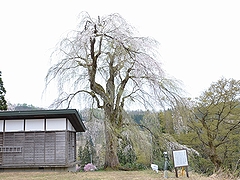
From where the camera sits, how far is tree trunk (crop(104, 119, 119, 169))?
10.4 metres

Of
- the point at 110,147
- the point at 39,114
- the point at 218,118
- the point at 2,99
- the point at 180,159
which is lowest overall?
the point at 180,159

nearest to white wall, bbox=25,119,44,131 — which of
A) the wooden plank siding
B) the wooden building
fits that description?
the wooden building

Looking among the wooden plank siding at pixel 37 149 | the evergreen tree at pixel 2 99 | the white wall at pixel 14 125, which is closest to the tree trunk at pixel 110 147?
the wooden plank siding at pixel 37 149

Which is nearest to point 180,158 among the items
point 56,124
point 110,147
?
point 110,147

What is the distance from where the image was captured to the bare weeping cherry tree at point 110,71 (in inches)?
416

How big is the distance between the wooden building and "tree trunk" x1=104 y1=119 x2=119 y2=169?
135 centimetres

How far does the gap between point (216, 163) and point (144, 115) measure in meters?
6.91

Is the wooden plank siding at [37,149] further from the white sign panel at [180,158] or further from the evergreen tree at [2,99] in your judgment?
the evergreen tree at [2,99]

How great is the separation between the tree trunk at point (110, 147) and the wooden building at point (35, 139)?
53.0 inches

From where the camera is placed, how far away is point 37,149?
9656 mm

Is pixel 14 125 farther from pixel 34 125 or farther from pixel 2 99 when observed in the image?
pixel 2 99

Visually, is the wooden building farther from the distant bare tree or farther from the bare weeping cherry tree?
the distant bare tree

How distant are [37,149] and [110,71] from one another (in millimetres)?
4256

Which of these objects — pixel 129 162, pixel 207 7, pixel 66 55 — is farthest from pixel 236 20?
pixel 129 162
